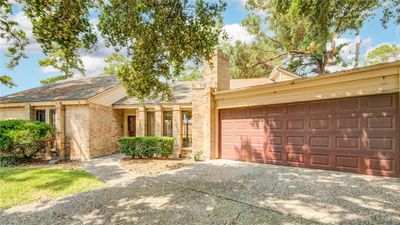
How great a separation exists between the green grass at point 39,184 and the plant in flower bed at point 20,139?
199 centimetres

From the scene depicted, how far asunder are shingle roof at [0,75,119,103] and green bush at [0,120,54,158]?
2.19 m

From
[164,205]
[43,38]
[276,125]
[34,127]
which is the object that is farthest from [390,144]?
[34,127]

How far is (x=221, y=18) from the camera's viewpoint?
5980 mm

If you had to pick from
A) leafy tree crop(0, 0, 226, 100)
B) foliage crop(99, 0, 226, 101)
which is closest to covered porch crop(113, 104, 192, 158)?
foliage crop(99, 0, 226, 101)

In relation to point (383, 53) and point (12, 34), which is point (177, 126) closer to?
point (12, 34)

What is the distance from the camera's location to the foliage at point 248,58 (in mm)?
17375

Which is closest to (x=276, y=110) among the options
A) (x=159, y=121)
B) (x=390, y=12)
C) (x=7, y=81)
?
(x=390, y=12)

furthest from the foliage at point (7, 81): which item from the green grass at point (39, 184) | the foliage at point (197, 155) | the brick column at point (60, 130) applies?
the foliage at point (197, 155)

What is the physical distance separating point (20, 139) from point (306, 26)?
15.3 meters

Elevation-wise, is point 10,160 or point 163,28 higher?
point 163,28

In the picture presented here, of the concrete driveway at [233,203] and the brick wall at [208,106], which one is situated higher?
the brick wall at [208,106]

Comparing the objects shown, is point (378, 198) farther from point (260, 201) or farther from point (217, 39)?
point (217, 39)

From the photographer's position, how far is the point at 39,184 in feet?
22.4

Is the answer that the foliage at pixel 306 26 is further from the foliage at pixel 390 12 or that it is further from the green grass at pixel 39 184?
the green grass at pixel 39 184
